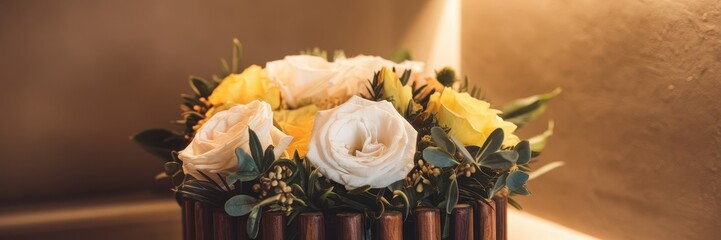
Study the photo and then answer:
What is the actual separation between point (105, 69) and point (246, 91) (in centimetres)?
37

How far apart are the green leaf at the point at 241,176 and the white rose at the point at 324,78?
0.69 ft

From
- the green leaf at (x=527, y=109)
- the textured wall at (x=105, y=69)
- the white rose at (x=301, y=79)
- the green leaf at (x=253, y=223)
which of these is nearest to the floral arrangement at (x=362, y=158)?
the green leaf at (x=253, y=223)

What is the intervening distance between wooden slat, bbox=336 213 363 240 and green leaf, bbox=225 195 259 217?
0.07 metres

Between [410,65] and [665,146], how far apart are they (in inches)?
11.3

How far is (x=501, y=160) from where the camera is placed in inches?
23.6

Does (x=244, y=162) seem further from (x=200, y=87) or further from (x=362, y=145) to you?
(x=200, y=87)

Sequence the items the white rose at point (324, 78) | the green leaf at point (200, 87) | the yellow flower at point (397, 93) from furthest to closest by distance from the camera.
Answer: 1. the green leaf at point (200, 87)
2. the white rose at point (324, 78)
3. the yellow flower at point (397, 93)

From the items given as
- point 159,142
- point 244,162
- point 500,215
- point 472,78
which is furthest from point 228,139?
point 472,78

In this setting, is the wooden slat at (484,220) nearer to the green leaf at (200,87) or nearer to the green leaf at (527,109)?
the green leaf at (527,109)

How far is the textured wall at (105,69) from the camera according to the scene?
3.52 ft

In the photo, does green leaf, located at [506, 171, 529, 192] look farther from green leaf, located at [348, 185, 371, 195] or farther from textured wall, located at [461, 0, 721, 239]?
textured wall, located at [461, 0, 721, 239]

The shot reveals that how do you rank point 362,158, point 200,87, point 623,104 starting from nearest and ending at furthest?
point 362,158, point 623,104, point 200,87

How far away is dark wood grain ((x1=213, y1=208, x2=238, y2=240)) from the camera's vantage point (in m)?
0.63

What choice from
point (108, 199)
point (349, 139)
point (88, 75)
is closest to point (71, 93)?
point (88, 75)
